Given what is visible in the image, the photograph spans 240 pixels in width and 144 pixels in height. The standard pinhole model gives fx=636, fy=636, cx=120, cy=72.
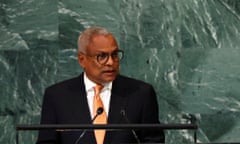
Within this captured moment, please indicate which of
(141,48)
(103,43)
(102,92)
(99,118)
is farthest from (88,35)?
(141,48)

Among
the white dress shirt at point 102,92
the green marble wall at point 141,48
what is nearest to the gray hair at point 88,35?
the white dress shirt at point 102,92

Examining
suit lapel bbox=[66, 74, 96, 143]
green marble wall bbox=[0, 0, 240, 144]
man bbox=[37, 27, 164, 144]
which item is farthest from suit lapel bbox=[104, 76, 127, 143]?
green marble wall bbox=[0, 0, 240, 144]

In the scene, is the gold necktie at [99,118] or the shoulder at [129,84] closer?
the gold necktie at [99,118]

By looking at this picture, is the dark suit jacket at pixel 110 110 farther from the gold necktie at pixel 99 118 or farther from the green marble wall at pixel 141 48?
the green marble wall at pixel 141 48

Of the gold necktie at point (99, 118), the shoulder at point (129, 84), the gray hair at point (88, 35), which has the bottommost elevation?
the gold necktie at point (99, 118)

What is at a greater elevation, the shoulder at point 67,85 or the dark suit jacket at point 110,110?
the shoulder at point 67,85

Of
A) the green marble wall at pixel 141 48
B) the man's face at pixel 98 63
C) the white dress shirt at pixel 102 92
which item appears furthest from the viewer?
the green marble wall at pixel 141 48

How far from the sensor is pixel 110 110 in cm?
332

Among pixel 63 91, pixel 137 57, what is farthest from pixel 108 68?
pixel 137 57

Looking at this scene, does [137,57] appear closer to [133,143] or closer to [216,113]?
[216,113]

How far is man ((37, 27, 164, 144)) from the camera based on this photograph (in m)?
3.27

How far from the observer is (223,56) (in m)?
4.64

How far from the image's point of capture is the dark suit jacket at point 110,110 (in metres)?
3.27

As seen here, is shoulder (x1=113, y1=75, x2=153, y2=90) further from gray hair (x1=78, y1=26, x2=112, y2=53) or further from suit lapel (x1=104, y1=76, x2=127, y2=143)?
gray hair (x1=78, y1=26, x2=112, y2=53)
